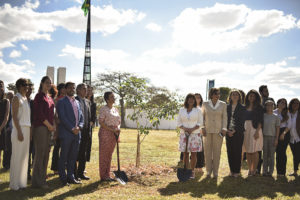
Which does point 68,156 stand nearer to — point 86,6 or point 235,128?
point 235,128

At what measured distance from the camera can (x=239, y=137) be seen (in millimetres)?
6699

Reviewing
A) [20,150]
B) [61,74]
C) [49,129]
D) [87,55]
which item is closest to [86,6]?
[87,55]

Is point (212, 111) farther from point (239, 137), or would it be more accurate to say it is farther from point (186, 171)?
point (186, 171)

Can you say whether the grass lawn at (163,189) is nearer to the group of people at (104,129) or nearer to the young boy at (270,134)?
the group of people at (104,129)

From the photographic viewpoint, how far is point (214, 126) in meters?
6.56

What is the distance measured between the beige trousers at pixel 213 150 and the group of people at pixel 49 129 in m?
2.36

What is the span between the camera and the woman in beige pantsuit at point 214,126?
21.5 ft

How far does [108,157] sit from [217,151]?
2704mm

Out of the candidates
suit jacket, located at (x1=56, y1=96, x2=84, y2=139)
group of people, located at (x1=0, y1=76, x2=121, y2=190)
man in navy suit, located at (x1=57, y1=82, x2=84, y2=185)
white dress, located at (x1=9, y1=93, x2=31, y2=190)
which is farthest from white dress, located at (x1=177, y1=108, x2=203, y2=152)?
white dress, located at (x1=9, y1=93, x2=31, y2=190)

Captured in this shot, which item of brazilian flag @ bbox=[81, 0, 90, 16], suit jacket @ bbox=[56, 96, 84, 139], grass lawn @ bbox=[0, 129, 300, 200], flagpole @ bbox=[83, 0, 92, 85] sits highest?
brazilian flag @ bbox=[81, 0, 90, 16]

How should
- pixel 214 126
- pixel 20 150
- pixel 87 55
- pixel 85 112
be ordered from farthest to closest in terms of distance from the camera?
pixel 87 55
pixel 214 126
pixel 85 112
pixel 20 150

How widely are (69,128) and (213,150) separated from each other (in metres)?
3.56

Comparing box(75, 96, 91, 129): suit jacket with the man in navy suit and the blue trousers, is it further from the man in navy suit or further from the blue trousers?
the blue trousers

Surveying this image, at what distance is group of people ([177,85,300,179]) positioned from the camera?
21.6 ft
